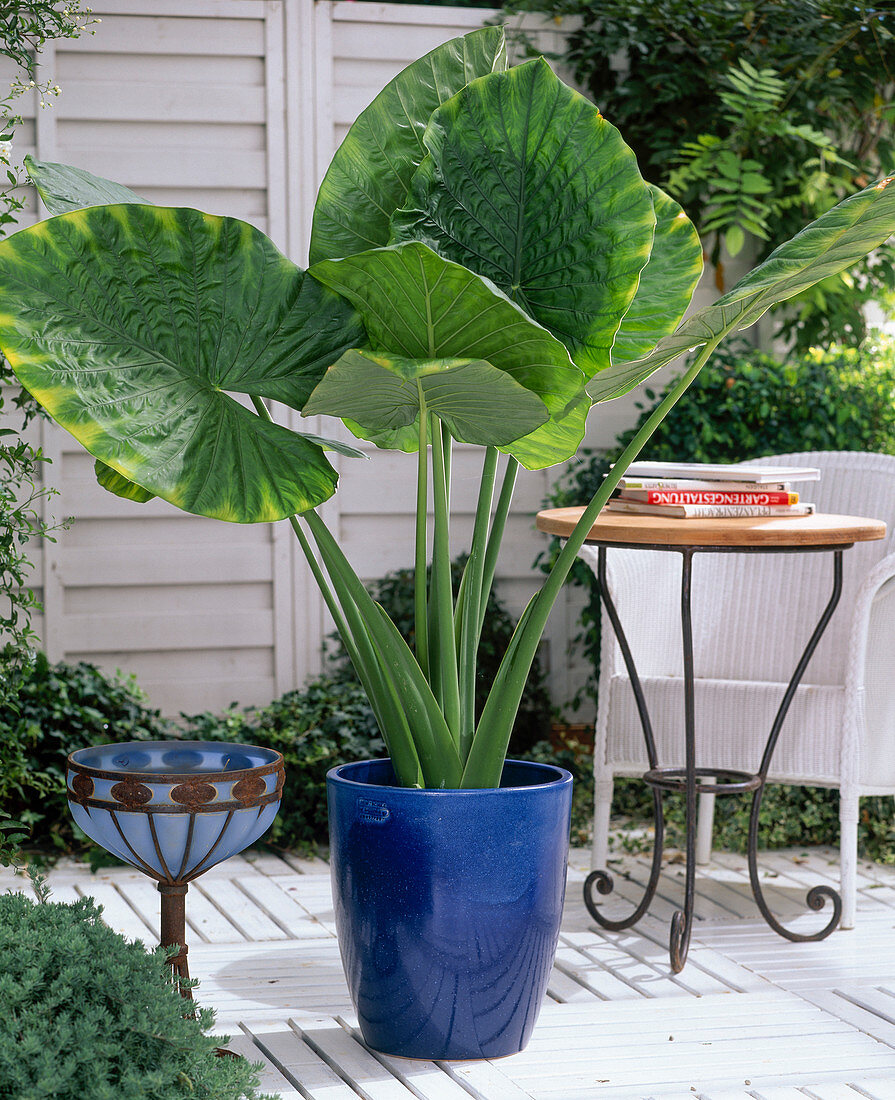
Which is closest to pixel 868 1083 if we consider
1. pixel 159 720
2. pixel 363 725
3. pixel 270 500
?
pixel 270 500

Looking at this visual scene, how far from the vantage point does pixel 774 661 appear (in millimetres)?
3006

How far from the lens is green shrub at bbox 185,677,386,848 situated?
3199mm

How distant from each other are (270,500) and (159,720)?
70.1 inches

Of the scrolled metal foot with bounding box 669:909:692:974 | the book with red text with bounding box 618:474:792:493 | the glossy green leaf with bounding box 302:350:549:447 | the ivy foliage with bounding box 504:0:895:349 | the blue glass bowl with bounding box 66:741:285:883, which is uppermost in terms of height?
the ivy foliage with bounding box 504:0:895:349

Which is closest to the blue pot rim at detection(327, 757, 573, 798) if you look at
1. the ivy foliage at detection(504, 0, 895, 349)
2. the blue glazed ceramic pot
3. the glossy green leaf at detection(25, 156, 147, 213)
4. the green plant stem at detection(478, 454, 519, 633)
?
the blue glazed ceramic pot

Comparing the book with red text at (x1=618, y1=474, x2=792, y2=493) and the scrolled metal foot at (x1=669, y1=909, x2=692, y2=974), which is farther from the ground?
the book with red text at (x1=618, y1=474, x2=792, y2=493)

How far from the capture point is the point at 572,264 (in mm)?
1810

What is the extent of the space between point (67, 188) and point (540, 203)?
2.19 feet

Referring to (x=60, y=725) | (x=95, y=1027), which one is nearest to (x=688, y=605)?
(x=95, y=1027)

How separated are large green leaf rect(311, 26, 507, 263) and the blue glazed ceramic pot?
2.72 ft

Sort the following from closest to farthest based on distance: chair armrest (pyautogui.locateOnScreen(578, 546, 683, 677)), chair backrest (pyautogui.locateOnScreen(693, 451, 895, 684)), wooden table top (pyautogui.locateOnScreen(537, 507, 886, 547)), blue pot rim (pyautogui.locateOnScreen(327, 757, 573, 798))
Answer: blue pot rim (pyautogui.locateOnScreen(327, 757, 573, 798))
wooden table top (pyautogui.locateOnScreen(537, 507, 886, 547))
chair armrest (pyautogui.locateOnScreen(578, 546, 683, 677))
chair backrest (pyautogui.locateOnScreen(693, 451, 895, 684))

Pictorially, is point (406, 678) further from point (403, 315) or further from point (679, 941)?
point (679, 941)

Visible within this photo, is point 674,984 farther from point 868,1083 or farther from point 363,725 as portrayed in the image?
point 363,725

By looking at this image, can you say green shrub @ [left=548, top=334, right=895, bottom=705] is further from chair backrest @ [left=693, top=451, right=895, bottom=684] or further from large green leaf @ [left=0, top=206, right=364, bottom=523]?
large green leaf @ [left=0, top=206, right=364, bottom=523]
